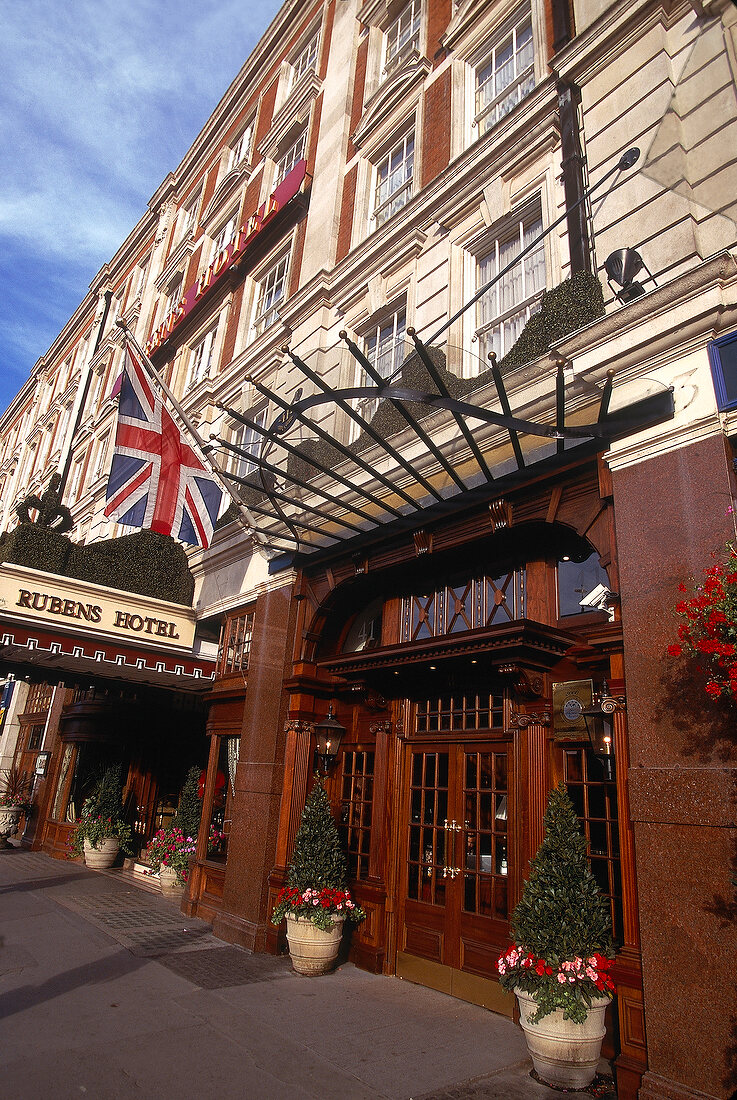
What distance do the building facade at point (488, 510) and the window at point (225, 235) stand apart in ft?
12.6

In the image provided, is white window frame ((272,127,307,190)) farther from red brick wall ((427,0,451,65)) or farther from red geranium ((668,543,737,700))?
red geranium ((668,543,737,700))

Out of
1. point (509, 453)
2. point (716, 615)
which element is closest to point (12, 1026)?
point (716, 615)

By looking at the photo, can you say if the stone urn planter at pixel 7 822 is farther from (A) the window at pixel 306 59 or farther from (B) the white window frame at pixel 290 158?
(A) the window at pixel 306 59

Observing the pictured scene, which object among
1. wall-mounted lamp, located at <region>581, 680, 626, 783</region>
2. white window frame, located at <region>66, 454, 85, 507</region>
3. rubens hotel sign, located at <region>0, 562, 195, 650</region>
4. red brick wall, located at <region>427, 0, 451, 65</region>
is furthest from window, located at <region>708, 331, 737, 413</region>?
white window frame, located at <region>66, 454, 85, 507</region>

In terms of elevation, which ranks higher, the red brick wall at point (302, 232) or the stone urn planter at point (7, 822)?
the red brick wall at point (302, 232)

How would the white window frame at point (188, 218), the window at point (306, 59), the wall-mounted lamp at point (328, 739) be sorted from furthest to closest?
the white window frame at point (188, 218)
the window at point (306, 59)
the wall-mounted lamp at point (328, 739)

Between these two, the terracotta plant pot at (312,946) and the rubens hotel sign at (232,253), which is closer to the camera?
the terracotta plant pot at (312,946)

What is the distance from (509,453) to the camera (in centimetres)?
777

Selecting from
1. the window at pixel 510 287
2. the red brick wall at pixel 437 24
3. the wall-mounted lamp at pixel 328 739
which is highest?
the red brick wall at pixel 437 24

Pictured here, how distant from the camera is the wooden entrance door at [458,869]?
7.20 metres

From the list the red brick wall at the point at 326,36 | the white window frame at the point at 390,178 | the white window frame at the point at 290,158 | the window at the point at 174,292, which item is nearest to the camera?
Result: the white window frame at the point at 390,178

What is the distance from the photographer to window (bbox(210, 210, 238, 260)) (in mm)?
19406

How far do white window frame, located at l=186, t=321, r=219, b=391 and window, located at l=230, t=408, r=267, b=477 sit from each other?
3400mm

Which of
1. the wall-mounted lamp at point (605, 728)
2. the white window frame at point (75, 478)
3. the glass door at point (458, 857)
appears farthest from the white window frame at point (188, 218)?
the wall-mounted lamp at point (605, 728)
